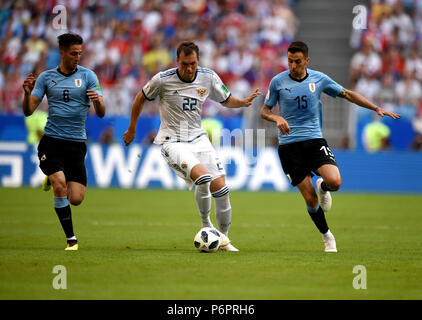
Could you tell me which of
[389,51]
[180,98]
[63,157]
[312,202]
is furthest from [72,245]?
[389,51]

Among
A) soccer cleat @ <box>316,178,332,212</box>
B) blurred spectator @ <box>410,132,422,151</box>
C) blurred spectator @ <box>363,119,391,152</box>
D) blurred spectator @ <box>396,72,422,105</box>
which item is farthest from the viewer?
blurred spectator @ <box>396,72,422,105</box>

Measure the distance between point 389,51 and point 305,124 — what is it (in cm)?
1773

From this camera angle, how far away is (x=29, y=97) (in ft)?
30.8

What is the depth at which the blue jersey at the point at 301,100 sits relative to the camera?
10047mm

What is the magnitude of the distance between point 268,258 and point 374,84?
18.2 m

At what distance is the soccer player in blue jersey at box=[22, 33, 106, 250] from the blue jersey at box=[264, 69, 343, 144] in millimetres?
2355

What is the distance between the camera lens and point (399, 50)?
26.9 meters

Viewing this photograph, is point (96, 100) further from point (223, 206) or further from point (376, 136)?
point (376, 136)

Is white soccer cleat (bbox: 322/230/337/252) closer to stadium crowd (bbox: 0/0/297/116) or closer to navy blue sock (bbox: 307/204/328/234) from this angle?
navy blue sock (bbox: 307/204/328/234)

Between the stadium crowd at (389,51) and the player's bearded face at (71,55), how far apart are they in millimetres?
15918

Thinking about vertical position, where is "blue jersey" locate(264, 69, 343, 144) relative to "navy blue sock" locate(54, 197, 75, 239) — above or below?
above

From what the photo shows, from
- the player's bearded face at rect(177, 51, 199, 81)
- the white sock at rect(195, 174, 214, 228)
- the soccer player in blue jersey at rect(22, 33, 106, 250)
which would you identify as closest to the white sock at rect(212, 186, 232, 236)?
the white sock at rect(195, 174, 214, 228)

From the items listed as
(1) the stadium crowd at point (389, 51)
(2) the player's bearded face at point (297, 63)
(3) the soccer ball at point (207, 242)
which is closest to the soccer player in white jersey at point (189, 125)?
(3) the soccer ball at point (207, 242)

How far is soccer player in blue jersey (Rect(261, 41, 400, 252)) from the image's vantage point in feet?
32.6
